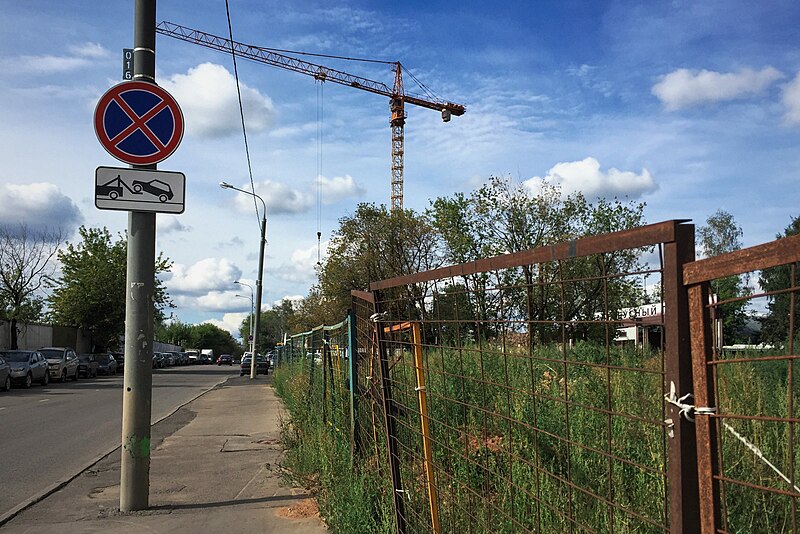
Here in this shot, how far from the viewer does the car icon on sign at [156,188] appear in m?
6.65

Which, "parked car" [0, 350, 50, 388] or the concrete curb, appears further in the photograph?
"parked car" [0, 350, 50, 388]

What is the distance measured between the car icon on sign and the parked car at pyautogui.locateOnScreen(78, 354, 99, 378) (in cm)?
3495

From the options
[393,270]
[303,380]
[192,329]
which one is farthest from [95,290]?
[192,329]

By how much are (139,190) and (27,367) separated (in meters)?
24.6

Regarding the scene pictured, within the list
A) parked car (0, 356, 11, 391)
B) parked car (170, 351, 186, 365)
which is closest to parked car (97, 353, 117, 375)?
parked car (0, 356, 11, 391)

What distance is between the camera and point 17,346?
4144cm

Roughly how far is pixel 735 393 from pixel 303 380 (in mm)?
8108

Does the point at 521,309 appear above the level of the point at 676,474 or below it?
above

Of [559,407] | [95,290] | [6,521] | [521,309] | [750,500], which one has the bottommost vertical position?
[6,521]

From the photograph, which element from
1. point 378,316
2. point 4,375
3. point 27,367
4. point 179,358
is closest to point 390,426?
point 378,316

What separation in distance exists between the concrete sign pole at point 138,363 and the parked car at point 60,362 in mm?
27973

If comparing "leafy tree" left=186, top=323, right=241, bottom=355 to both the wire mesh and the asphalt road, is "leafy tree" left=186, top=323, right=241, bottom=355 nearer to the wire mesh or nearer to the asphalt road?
the asphalt road

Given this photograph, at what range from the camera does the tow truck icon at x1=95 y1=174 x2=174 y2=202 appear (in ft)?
21.5

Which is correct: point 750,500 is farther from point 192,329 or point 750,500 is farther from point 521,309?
point 192,329
